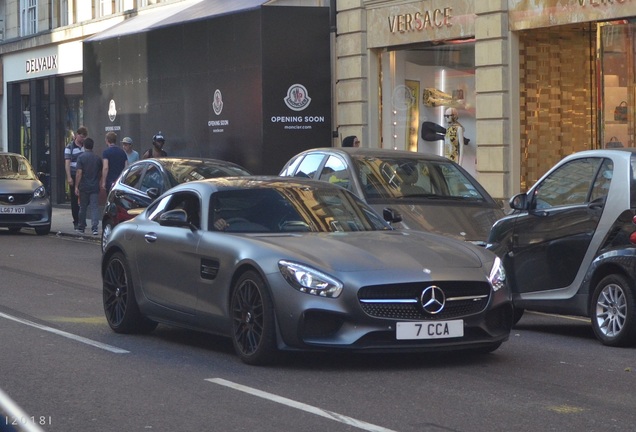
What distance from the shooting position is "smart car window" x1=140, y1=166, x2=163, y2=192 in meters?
18.5

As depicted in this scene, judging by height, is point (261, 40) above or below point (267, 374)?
above

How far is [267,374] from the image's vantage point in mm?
8727

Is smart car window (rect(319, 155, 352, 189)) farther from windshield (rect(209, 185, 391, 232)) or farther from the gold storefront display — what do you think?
the gold storefront display

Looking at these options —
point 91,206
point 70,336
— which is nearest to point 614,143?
point 91,206

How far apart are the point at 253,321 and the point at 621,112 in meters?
12.2

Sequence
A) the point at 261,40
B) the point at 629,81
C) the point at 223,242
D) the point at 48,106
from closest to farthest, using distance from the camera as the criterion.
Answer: the point at 223,242, the point at 629,81, the point at 261,40, the point at 48,106

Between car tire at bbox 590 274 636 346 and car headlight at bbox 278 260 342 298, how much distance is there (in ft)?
8.78

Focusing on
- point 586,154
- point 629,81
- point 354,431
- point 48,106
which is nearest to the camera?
point 354,431

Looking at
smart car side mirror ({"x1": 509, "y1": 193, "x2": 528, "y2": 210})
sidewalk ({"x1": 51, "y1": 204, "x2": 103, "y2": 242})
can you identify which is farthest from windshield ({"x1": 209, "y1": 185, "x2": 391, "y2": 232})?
sidewalk ({"x1": 51, "y1": 204, "x2": 103, "y2": 242})

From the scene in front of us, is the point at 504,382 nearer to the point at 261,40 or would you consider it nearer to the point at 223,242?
the point at 223,242

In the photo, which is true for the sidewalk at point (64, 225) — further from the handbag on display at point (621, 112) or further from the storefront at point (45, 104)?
the handbag on display at point (621, 112)

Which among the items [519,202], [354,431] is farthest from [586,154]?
[354,431]

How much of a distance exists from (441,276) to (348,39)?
57.1 ft

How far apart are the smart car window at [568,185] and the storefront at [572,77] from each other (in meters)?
8.24
